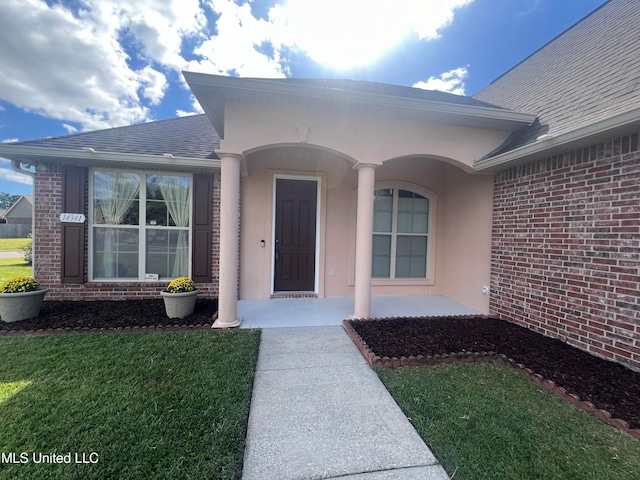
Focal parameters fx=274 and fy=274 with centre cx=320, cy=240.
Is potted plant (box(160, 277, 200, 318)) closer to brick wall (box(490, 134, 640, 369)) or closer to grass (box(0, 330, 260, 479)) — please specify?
grass (box(0, 330, 260, 479))

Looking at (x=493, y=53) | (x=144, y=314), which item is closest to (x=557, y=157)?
(x=144, y=314)

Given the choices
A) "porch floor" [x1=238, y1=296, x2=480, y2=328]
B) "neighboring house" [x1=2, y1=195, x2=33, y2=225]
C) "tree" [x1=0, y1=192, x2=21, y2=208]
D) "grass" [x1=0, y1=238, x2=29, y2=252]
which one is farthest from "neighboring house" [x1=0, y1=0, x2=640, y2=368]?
"tree" [x1=0, y1=192, x2=21, y2=208]

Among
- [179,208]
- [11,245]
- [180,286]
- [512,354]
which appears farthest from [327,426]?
[11,245]

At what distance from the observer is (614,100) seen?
3.24 m

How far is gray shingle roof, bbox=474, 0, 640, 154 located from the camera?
340 centimetres

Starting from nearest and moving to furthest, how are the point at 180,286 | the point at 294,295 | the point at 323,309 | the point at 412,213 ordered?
the point at 180,286 < the point at 323,309 < the point at 294,295 < the point at 412,213

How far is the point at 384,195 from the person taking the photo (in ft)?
19.8

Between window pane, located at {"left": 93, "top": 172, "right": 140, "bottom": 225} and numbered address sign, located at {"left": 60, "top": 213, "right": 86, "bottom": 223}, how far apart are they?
0.71 feet

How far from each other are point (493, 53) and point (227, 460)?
11.9m

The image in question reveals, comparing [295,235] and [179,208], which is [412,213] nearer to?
[295,235]

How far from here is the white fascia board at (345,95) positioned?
3459 mm

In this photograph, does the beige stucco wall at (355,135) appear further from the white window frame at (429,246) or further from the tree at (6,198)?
the tree at (6,198)

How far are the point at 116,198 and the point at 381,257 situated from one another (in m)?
5.37

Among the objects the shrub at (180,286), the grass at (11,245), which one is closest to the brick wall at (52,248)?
the shrub at (180,286)
